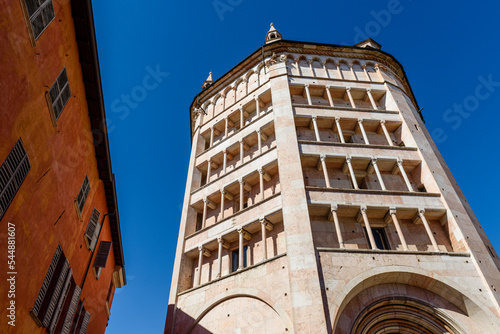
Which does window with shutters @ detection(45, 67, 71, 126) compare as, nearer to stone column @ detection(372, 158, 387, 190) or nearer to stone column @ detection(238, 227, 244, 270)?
stone column @ detection(238, 227, 244, 270)

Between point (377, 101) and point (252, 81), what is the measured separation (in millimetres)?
9873

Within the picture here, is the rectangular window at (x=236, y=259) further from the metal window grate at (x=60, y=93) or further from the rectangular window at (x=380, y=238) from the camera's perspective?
the metal window grate at (x=60, y=93)

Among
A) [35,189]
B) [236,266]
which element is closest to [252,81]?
[236,266]

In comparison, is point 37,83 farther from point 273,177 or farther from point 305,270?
point 273,177

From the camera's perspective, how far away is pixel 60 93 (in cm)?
1159

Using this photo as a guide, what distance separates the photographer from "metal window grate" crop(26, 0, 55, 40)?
31.7 ft

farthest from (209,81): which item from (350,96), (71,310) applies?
(71,310)

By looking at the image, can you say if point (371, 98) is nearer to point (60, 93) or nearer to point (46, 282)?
point (60, 93)

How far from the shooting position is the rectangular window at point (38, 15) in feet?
31.3

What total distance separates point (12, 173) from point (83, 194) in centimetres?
554

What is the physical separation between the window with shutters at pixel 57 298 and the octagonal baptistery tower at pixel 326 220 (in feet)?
17.7

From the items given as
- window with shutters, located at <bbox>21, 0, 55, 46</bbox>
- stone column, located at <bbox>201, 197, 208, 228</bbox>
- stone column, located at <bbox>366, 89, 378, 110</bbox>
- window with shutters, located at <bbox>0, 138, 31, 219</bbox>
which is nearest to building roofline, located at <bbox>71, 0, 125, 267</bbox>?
window with shutters, located at <bbox>21, 0, 55, 46</bbox>

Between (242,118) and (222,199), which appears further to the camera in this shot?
(242,118)

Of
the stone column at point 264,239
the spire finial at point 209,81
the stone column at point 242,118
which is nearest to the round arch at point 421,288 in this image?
the stone column at point 264,239
